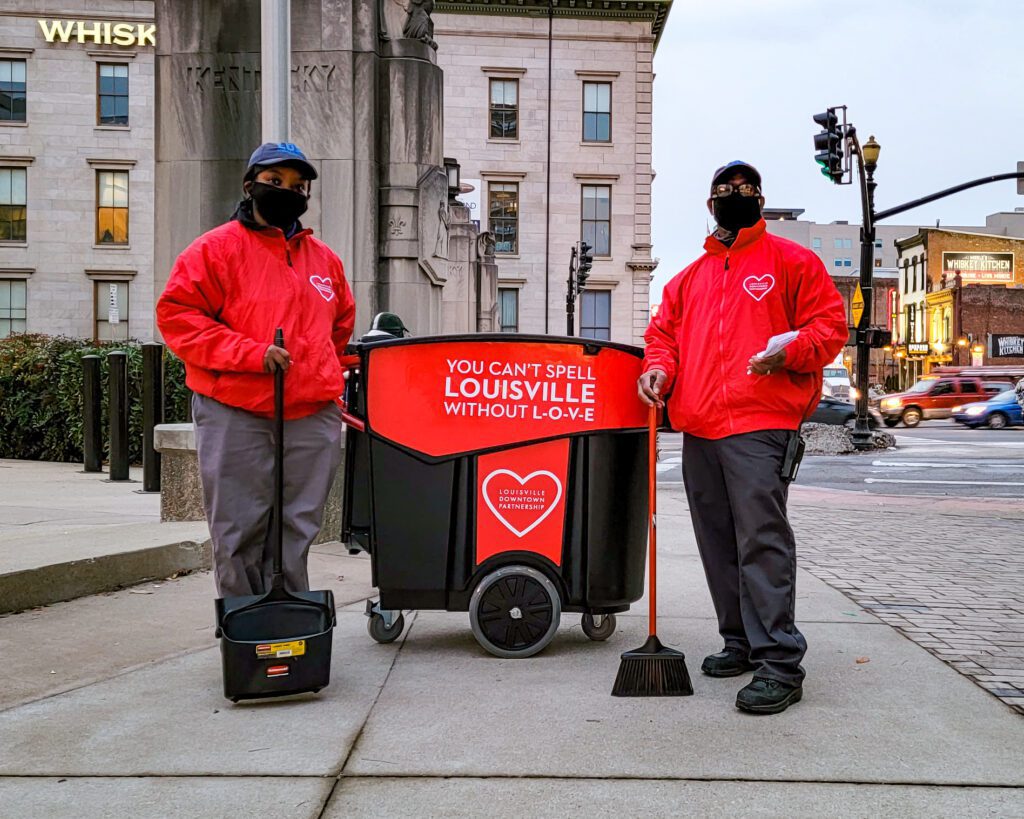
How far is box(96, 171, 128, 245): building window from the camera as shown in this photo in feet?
112

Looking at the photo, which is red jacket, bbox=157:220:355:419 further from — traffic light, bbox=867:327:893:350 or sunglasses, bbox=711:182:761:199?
traffic light, bbox=867:327:893:350

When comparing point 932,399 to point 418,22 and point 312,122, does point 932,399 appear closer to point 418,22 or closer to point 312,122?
point 418,22

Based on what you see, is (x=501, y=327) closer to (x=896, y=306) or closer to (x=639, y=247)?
(x=639, y=247)

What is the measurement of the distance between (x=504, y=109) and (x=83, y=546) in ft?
115

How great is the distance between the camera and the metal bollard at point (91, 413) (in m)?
11.5

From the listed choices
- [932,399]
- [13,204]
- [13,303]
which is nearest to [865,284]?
[932,399]

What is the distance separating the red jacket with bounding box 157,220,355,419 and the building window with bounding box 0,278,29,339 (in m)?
33.0

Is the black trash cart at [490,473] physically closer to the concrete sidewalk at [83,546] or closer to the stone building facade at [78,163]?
the concrete sidewalk at [83,546]

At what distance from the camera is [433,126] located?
9.33 meters

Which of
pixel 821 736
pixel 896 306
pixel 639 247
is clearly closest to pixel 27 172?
pixel 639 247

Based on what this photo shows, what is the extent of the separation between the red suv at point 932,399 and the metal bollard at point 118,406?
30.3 m

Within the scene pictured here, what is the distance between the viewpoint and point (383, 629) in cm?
500

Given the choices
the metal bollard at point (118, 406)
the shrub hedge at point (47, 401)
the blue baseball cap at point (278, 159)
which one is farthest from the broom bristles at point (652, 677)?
the shrub hedge at point (47, 401)

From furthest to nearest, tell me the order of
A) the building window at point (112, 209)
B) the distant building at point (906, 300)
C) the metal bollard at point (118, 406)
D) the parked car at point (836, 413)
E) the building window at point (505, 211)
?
1. the distant building at point (906, 300)
2. the building window at point (505, 211)
3. the building window at point (112, 209)
4. the parked car at point (836, 413)
5. the metal bollard at point (118, 406)
